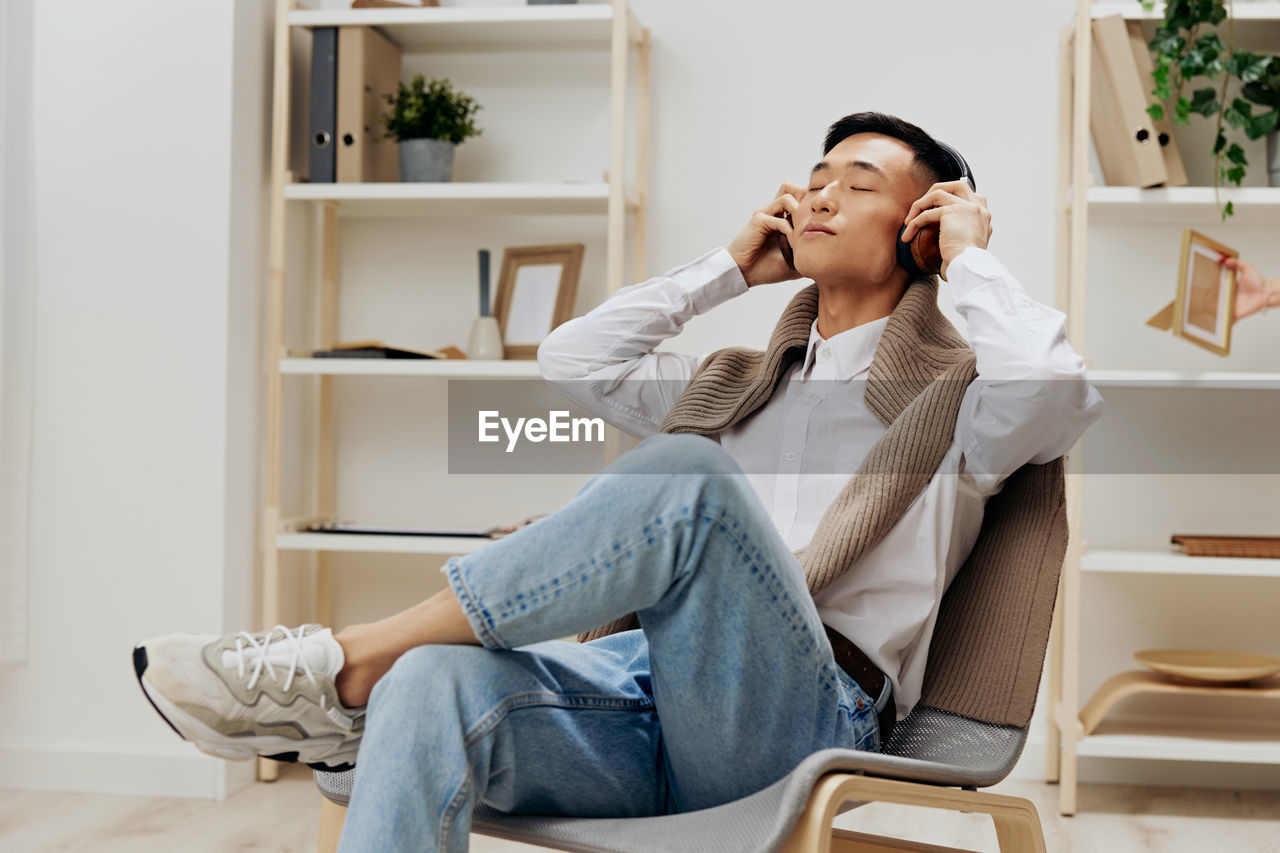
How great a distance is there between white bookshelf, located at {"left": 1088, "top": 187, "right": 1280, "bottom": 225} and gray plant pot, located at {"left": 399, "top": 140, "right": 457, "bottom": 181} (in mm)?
1327

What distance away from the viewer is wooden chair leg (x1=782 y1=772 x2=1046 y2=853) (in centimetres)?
102

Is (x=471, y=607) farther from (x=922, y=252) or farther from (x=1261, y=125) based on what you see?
(x=1261, y=125)

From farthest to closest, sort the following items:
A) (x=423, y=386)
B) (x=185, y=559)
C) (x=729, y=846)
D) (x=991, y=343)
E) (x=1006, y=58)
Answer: (x=423, y=386), (x=1006, y=58), (x=185, y=559), (x=991, y=343), (x=729, y=846)

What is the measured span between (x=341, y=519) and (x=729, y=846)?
193 centimetres

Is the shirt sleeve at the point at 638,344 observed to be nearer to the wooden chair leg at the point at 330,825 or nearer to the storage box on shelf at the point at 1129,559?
the wooden chair leg at the point at 330,825

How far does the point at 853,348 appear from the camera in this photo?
61.5 inches

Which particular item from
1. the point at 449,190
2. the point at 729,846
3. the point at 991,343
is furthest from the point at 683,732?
the point at 449,190

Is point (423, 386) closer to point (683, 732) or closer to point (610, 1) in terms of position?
point (610, 1)

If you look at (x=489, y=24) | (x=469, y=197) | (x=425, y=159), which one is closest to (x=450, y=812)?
(x=469, y=197)

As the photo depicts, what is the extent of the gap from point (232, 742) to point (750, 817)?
18.1 inches

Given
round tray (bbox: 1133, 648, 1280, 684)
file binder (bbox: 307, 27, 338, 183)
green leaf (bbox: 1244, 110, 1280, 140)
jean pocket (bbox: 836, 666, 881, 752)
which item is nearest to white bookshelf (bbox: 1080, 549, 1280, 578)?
round tray (bbox: 1133, 648, 1280, 684)

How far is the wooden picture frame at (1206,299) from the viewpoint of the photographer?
223 centimetres

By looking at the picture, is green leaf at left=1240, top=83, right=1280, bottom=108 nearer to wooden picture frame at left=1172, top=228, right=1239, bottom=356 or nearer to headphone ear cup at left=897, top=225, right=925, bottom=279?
wooden picture frame at left=1172, top=228, right=1239, bottom=356

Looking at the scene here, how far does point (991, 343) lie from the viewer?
131 cm
